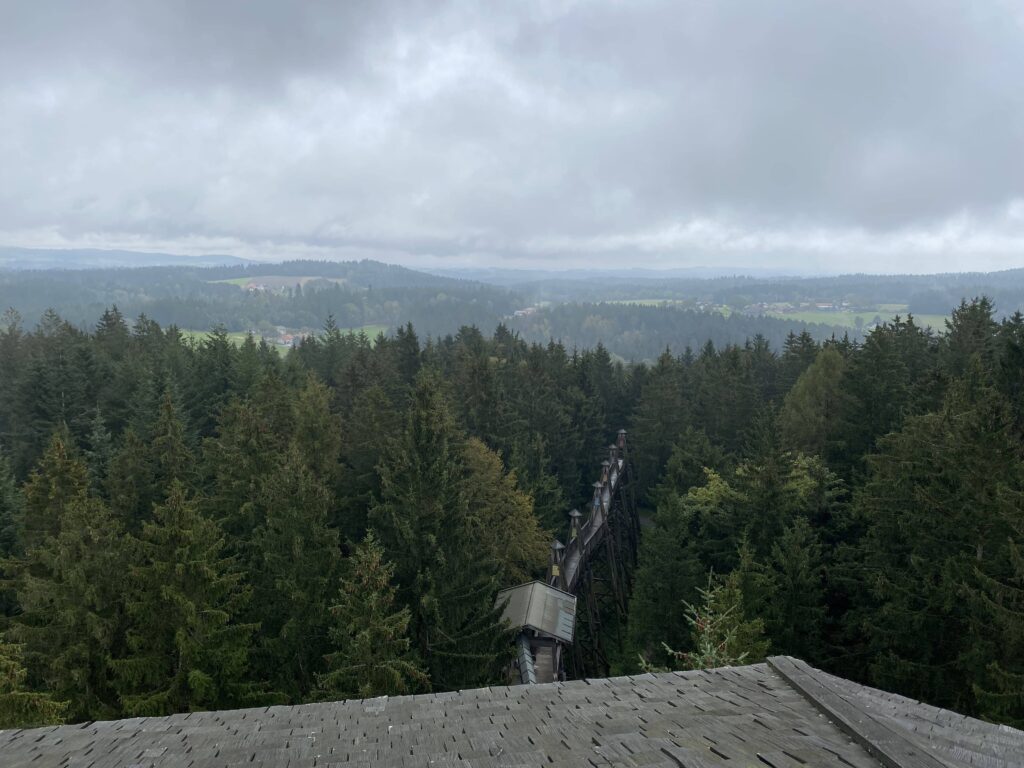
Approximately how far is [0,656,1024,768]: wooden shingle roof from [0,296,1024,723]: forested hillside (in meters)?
8.08

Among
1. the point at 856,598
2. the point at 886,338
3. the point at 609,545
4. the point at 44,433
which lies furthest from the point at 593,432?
the point at 44,433

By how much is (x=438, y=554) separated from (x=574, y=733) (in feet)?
47.0

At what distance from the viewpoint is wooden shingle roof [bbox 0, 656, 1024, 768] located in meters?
5.82

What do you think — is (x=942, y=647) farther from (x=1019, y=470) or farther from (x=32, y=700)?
(x=32, y=700)

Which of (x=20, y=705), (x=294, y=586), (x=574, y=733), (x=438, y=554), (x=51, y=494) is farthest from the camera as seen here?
(x=51, y=494)

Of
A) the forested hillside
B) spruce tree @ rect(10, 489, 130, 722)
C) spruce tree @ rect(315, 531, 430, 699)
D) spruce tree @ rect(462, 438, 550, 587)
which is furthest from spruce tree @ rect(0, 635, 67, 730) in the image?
spruce tree @ rect(462, 438, 550, 587)

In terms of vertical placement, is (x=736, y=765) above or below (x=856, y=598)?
above

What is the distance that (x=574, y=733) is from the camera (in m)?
6.50

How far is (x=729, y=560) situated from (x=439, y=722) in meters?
24.5

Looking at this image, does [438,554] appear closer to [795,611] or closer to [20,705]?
[20,705]

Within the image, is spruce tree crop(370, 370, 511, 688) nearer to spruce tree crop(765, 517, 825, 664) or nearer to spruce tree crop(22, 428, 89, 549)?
spruce tree crop(765, 517, 825, 664)

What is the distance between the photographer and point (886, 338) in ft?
112

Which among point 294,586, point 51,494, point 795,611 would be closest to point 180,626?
point 294,586

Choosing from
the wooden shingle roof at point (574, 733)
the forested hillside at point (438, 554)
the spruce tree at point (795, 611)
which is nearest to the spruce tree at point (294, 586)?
the forested hillside at point (438, 554)
